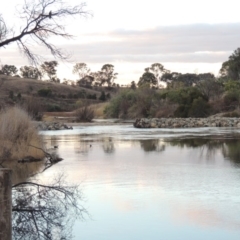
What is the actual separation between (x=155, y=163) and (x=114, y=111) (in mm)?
65196

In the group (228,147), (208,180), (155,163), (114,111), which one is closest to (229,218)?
(208,180)

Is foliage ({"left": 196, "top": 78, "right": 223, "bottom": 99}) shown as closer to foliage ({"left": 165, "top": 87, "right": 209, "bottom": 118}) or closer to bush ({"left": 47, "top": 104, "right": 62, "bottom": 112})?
foliage ({"left": 165, "top": 87, "right": 209, "bottom": 118})

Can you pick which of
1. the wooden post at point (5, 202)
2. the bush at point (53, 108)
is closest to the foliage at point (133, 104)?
the bush at point (53, 108)

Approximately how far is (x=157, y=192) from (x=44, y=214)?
4146mm

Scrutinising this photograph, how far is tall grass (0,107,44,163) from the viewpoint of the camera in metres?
22.8

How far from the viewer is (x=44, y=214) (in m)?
12.2

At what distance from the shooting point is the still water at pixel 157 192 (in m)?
11.4

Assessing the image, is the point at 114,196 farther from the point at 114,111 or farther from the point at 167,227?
the point at 114,111

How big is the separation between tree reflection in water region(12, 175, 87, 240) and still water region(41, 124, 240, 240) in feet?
0.99

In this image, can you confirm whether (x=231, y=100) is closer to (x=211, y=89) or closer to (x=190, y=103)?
(x=190, y=103)

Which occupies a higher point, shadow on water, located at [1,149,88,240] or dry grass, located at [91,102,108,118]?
dry grass, located at [91,102,108,118]

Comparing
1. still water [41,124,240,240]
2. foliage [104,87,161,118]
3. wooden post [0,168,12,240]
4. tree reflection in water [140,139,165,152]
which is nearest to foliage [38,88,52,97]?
foliage [104,87,161,118]

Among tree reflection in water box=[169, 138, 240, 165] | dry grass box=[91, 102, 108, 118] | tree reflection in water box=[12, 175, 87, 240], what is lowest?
tree reflection in water box=[12, 175, 87, 240]

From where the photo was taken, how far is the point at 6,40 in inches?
451
